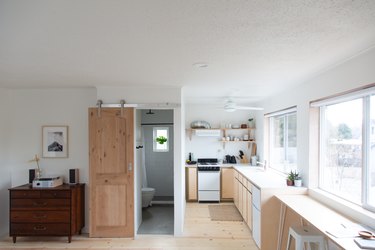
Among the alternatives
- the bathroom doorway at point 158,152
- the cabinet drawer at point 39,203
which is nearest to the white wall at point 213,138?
the bathroom doorway at point 158,152

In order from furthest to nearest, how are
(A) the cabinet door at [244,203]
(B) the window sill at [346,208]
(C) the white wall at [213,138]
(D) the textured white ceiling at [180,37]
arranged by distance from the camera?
(C) the white wall at [213,138] < (A) the cabinet door at [244,203] < (B) the window sill at [346,208] < (D) the textured white ceiling at [180,37]

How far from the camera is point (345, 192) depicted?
9.60ft

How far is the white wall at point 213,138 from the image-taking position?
664cm

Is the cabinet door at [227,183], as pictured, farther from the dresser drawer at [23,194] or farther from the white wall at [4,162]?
the white wall at [4,162]

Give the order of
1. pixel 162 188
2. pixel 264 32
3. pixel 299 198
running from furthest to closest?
pixel 162 188 → pixel 299 198 → pixel 264 32

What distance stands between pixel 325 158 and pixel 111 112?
10.4ft

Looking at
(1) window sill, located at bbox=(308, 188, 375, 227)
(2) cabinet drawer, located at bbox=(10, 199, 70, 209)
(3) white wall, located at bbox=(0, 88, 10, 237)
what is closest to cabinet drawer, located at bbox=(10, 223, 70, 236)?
(2) cabinet drawer, located at bbox=(10, 199, 70, 209)

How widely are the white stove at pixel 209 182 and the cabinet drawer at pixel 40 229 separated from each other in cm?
309

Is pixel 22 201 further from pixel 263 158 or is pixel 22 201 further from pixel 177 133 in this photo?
pixel 263 158

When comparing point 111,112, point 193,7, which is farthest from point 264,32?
point 111,112

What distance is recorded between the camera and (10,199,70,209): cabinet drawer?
3848 millimetres

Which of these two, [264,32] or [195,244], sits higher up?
[264,32]

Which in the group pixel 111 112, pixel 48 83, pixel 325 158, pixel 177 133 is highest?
pixel 48 83

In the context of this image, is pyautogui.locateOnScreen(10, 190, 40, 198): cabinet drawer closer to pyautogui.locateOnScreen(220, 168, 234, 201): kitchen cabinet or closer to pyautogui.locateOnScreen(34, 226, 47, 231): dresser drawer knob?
pyautogui.locateOnScreen(34, 226, 47, 231): dresser drawer knob
